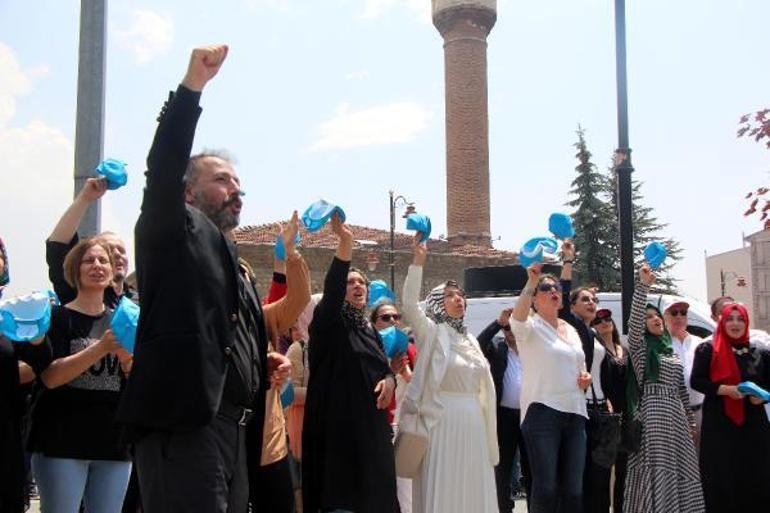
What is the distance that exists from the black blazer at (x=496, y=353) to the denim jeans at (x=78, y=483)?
4.19 metres

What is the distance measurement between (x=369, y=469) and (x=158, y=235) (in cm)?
279

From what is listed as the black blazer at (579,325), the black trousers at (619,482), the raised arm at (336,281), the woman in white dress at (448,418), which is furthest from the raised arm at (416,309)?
the black trousers at (619,482)

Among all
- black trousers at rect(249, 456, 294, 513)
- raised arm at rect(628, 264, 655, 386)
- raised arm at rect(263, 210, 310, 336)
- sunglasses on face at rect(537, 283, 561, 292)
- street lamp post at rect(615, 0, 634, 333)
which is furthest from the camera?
street lamp post at rect(615, 0, 634, 333)

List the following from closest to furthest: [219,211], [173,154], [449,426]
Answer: [173,154] < [219,211] < [449,426]

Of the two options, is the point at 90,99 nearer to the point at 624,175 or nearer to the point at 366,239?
the point at 624,175

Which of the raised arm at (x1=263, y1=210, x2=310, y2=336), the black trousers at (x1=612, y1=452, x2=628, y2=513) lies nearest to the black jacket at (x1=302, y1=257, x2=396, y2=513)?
the raised arm at (x1=263, y1=210, x2=310, y2=336)

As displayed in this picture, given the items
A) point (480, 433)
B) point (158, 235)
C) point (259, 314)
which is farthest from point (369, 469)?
point (158, 235)

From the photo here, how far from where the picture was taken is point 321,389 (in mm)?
5461

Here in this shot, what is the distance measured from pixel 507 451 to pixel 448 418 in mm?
1934

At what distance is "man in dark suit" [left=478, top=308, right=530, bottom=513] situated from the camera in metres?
7.71

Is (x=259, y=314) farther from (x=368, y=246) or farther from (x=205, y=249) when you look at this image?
(x=368, y=246)

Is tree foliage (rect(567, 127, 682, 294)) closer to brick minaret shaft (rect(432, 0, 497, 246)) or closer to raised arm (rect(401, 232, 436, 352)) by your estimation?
brick minaret shaft (rect(432, 0, 497, 246))

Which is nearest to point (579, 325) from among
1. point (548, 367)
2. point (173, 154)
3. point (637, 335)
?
point (637, 335)

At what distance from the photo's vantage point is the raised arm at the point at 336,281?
4.62 metres
